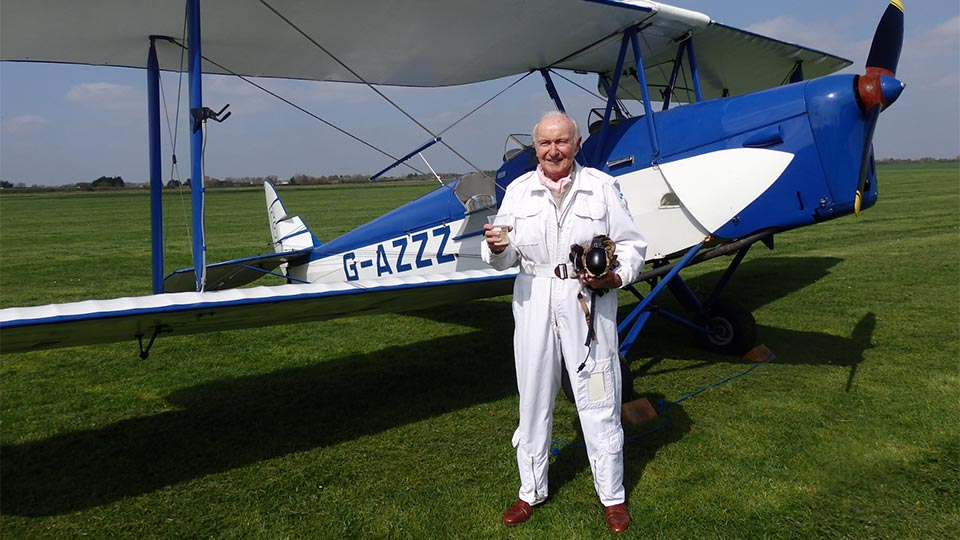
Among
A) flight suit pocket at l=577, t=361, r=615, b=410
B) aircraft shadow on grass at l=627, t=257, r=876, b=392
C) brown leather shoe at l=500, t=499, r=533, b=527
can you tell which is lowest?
brown leather shoe at l=500, t=499, r=533, b=527

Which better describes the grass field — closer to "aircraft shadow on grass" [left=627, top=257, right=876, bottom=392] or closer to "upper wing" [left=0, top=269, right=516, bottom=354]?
"aircraft shadow on grass" [left=627, top=257, right=876, bottom=392]

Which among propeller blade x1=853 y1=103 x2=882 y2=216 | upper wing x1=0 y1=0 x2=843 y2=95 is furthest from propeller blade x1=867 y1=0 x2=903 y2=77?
upper wing x1=0 y1=0 x2=843 y2=95

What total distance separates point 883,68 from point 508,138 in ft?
9.04

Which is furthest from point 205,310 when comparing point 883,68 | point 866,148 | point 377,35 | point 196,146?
point 883,68

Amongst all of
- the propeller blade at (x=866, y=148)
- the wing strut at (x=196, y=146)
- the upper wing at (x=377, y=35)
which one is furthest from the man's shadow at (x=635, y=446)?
the upper wing at (x=377, y=35)

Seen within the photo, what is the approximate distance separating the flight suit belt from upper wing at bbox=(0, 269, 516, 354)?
1199 mm

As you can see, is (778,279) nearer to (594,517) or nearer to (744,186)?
(744,186)

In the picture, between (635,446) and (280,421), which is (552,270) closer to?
(635,446)

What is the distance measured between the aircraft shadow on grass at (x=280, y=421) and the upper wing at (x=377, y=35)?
92.0 inches

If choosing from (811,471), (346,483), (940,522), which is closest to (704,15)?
(811,471)

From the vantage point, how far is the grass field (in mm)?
2930

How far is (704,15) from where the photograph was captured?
16.3 feet

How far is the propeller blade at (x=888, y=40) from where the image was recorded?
3.72 m

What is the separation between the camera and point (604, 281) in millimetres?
2486
